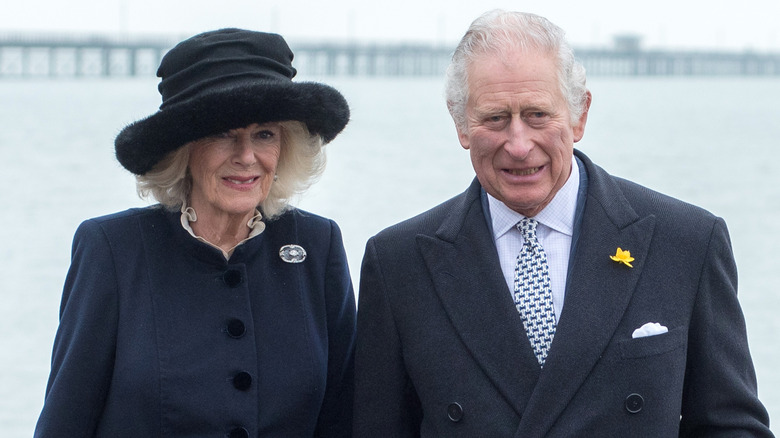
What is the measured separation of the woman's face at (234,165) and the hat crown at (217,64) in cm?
12

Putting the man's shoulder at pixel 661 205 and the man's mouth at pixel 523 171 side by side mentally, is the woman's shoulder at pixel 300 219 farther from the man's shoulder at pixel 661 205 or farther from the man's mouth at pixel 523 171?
the man's shoulder at pixel 661 205

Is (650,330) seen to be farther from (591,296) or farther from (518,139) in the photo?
(518,139)

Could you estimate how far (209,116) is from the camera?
2.62 meters

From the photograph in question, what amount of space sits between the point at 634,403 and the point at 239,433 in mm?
893

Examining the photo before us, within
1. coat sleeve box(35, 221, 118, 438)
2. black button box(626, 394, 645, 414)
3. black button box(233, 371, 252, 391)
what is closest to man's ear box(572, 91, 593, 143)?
black button box(626, 394, 645, 414)

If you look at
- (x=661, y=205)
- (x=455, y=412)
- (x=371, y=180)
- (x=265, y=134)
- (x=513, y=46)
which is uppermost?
(x=513, y=46)

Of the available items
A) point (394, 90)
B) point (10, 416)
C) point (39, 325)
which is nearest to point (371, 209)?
point (39, 325)

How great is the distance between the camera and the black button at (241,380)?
2.73m

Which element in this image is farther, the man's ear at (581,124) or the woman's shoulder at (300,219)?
the woman's shoulder at (300,219)

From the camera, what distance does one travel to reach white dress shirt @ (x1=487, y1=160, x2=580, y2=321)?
2.58m

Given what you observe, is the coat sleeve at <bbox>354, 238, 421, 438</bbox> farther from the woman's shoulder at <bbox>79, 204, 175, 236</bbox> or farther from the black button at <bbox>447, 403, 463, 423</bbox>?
the woman's shoulder at <bbox>79, 204, 175, 236</bbox>

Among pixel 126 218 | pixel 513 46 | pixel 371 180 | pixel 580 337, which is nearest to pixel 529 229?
pixel 580 337

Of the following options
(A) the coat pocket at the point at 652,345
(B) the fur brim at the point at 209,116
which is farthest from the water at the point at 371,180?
(A) the coat pocket at the point at 652,345

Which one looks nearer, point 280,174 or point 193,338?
point 193,338
